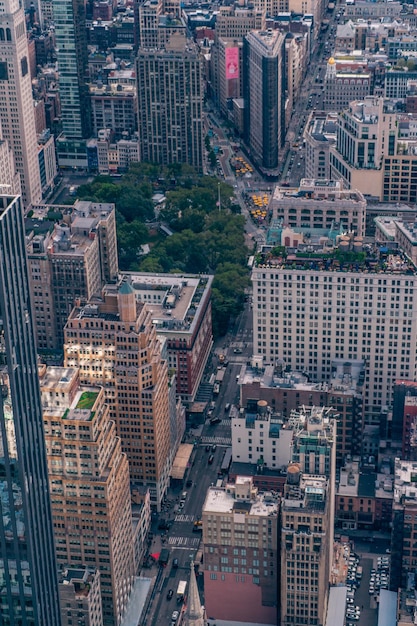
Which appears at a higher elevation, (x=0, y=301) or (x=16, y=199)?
(x=16, y=199)

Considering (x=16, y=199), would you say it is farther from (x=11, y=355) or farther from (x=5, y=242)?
(x=11, y=355)

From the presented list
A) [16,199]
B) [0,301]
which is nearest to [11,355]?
[0,301]

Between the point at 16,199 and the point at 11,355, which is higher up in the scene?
the point at 16,199

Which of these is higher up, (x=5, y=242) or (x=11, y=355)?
(x=5, y=242)

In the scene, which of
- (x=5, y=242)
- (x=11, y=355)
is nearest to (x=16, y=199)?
(x=5, y=242)

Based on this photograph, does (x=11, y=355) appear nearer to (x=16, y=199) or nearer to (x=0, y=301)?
(x=0, y=301)
